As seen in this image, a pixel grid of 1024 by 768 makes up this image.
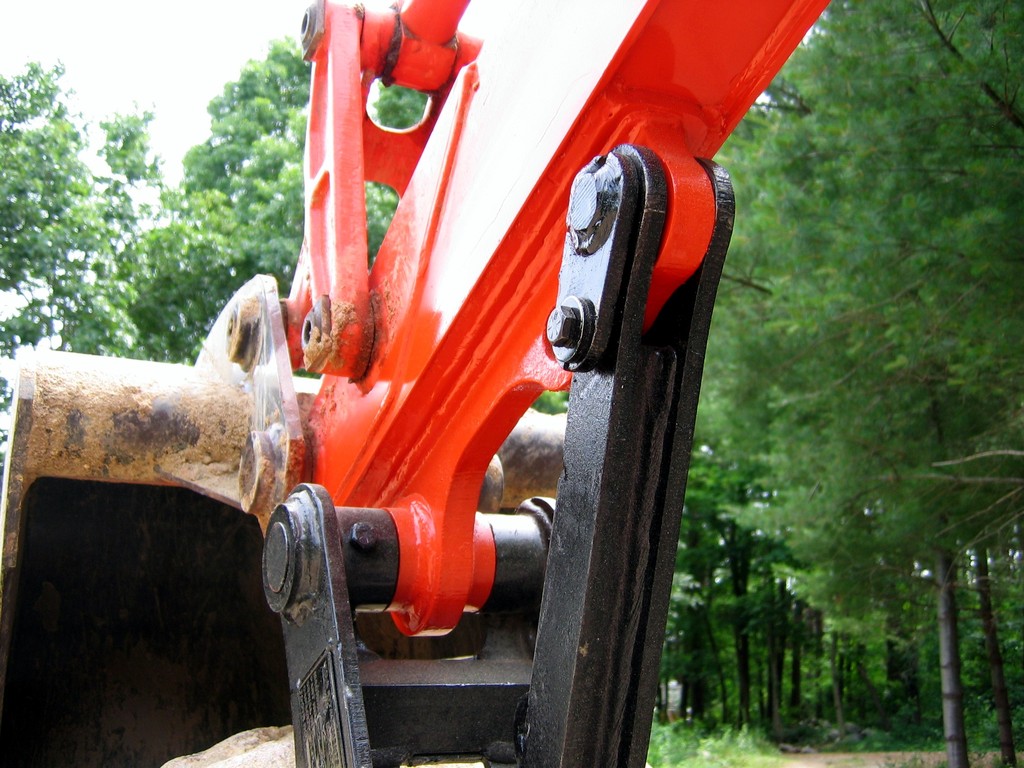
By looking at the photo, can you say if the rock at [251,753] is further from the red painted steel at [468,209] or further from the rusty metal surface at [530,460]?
the rusty metal surface at [530,460]

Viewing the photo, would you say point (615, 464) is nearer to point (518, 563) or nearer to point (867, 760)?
point (518, 563)

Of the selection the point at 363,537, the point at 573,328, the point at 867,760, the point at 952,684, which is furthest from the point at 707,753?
the point at 573,328

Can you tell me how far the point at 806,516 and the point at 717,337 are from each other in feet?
5.81

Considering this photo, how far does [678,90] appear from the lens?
4.18ft

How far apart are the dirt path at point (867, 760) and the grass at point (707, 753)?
618 mm

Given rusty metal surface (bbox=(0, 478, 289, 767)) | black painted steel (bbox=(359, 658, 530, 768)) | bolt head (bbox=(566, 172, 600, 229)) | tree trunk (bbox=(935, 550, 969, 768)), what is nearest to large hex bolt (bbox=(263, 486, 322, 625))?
black painted steel (bbox=(359, 658, 530, 768))

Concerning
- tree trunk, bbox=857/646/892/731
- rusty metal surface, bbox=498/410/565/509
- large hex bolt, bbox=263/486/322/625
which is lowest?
large hex bolt, bbox=263/486/322/625

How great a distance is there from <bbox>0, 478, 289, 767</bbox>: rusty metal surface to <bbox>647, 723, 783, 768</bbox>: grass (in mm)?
7438

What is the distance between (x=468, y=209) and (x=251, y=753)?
55.1 inches

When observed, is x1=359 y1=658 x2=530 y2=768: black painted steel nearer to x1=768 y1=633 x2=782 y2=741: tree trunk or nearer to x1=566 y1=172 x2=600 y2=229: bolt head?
x1=566 y1=172 x2=600 y2=229: bolt head

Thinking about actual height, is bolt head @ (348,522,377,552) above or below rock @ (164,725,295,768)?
above

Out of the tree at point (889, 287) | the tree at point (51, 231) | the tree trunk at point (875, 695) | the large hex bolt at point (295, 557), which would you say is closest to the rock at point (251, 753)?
the large hex bolt at point (295, 557)

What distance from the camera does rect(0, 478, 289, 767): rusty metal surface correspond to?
9.87ft

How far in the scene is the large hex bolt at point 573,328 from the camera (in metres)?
1.17
